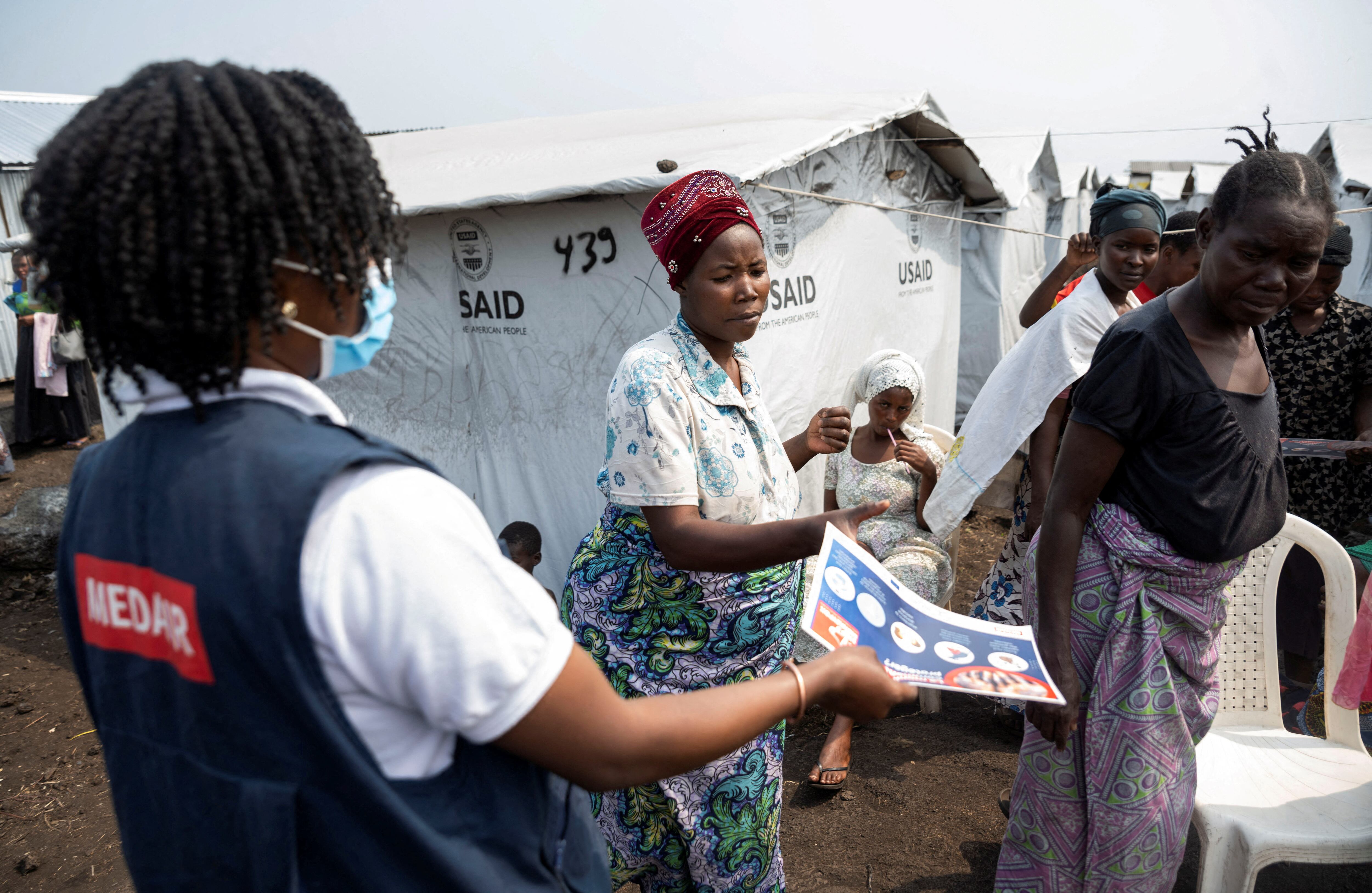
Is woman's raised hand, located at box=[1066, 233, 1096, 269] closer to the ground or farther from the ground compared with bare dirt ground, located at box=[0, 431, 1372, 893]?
farther from the ground

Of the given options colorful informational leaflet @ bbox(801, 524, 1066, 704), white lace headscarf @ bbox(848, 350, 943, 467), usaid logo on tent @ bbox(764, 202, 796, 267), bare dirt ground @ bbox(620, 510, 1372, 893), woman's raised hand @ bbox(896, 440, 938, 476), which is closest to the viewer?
colorful informational leaflet @ bbox(801, 524, 1066, 704)

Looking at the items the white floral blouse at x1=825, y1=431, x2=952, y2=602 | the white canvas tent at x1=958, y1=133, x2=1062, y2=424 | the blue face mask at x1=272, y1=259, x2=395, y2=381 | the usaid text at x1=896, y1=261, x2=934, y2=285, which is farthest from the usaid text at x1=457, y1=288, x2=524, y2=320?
the white canvas tent at x1=958, y1=133, x2=1062, y2=424

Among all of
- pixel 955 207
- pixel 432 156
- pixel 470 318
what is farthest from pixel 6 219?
pixel 955 207

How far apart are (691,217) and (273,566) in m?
1.38

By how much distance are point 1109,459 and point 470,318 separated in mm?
3778

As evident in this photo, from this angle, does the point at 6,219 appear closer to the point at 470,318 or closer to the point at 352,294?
the point at 470,318

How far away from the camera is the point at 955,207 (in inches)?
291

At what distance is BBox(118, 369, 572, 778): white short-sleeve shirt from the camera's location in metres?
0.77

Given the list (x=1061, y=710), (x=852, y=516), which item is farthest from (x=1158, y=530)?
(x=852, y=516)

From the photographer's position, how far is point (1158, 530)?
6.12ft

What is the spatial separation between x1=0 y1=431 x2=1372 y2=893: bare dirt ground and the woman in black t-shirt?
35.4 inches

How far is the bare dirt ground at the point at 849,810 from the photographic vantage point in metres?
2.80

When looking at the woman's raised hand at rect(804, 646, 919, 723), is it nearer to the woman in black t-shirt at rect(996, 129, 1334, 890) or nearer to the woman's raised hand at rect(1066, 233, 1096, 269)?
the woman in black t-shirt at rect(996, 129, 1334, 890)

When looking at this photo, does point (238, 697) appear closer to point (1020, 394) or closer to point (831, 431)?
point (831, 431)
